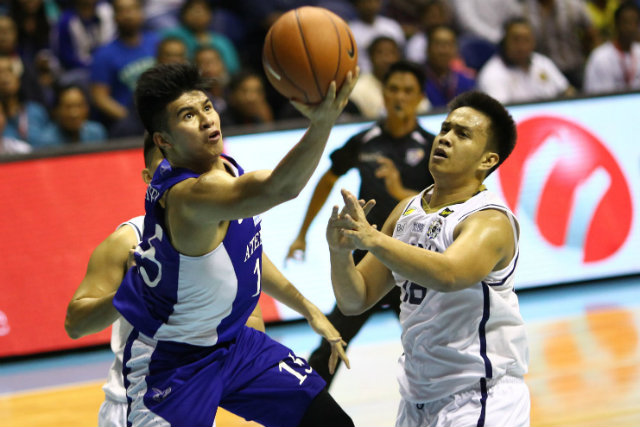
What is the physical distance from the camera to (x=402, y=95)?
562 cm

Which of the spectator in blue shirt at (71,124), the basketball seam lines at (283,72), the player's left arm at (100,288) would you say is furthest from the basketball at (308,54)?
the spectator in blue shirt at (71,124)

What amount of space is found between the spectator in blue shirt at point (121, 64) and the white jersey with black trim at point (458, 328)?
5443 millimetres

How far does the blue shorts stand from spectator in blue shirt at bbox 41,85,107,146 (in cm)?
476

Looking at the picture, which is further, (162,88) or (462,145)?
(462,145)

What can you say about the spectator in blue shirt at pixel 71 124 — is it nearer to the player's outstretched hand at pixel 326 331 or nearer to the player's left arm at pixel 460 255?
the player's outstretched hand at pixel 326 331

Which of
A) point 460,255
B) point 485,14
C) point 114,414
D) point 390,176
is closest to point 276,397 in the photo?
point 114,414

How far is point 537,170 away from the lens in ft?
25.5

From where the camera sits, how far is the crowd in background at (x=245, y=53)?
7.97m

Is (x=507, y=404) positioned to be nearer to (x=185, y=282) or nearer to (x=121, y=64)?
(x=185, y=282)

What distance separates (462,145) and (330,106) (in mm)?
851

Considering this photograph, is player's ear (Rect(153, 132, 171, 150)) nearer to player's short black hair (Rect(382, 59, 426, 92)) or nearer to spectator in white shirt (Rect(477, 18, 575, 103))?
player's short black hair (Rect(382, 59, 426, 92))

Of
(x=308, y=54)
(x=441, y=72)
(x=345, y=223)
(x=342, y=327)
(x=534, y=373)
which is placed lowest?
(x=534, y=373)

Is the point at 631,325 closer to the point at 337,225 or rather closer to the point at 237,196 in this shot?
the point at 337,225

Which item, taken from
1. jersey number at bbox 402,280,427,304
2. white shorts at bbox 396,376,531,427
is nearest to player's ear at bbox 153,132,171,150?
jersey number at bbox 402,280,427,304
